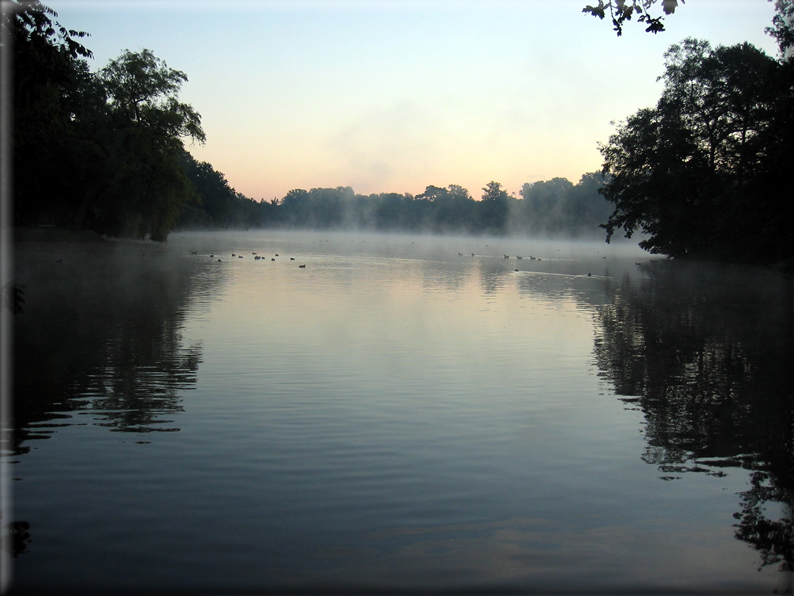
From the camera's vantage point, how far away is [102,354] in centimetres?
1371

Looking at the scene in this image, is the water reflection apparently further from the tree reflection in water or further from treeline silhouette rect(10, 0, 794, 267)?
treeline silhouette rect(10, 0, 794, 267)

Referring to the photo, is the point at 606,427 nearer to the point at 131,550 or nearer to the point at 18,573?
the point at 131,550

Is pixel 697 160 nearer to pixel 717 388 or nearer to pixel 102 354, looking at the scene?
pixel 717 388

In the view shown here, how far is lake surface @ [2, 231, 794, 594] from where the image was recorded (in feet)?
18.3

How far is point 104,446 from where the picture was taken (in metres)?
8.22

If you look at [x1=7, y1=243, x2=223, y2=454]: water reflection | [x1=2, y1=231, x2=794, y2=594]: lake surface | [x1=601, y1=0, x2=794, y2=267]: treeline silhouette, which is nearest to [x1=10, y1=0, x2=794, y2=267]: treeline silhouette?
[x1=601, y1=0, x2=794, y2=267]: treeline silhouette

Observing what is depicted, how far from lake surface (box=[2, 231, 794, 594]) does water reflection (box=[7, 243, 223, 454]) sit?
68 millimetres

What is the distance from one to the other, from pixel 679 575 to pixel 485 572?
1.41 metres

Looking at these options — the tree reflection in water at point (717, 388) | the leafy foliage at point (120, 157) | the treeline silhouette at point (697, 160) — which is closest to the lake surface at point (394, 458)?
the tree reflection in water at point (717, 388)

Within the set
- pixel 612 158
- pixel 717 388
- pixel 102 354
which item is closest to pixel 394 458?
pixel 717 388

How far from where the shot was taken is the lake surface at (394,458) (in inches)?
219

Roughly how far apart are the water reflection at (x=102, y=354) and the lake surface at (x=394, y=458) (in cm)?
7

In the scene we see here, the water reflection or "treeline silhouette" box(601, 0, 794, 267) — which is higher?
"treeline silhouette" box(601, 0, 794, 267)

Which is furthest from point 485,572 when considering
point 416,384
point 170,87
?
point 170,87
